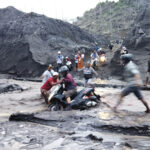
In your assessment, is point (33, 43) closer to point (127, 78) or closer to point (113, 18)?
point (127, 78)

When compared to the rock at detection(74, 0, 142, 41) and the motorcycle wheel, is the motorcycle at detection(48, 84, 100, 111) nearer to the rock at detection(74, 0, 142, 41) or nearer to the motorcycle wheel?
the motorcycle wheel

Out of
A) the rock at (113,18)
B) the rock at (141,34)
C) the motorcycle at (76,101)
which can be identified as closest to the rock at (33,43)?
the rock at (141,34)

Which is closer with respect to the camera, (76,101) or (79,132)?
(79,132)

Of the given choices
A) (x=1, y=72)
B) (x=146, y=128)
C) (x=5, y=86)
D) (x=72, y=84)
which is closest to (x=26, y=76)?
(x=1, y=72)

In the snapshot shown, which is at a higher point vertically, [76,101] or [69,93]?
[69,93]

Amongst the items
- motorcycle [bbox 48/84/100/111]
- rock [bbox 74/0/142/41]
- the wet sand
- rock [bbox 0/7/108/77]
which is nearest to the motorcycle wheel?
motorcycle [bbox 48/84/100/111]

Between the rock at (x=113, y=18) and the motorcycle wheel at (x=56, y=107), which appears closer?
the motorcycle wheel at (x=56, y=107)

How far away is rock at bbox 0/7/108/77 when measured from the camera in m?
24.9

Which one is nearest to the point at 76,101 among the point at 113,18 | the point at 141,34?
the point at 141,34

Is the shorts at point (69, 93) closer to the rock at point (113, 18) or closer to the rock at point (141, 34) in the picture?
the rock at point (141, 34)

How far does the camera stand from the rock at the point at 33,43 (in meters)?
24.9

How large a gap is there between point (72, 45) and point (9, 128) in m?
24.4

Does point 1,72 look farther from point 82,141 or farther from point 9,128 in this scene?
point 82,141

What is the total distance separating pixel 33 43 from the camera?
85.5ft
